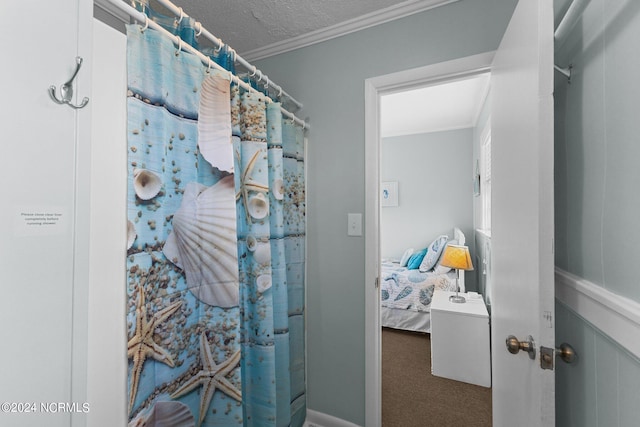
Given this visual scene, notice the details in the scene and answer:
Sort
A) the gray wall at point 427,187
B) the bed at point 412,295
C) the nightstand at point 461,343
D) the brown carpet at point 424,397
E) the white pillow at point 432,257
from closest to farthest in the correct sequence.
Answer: the brown carpet at point 424,397, the nightstand at point 461,343, the bed at point 412,295, the white pillow at point 432,257, the gray wall at point 427,187

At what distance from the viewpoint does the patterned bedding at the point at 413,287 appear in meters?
3.22

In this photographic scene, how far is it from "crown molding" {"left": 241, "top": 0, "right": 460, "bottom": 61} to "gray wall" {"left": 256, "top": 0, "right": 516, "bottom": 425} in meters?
0.03

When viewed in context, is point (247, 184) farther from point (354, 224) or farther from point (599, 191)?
point (599, 191)

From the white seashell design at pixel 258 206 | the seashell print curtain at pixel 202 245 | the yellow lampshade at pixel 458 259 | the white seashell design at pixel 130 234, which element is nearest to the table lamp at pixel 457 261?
the yellow lampshade at pixel 458 259

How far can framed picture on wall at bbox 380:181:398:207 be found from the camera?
4922 mm

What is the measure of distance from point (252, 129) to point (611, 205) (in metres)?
1.32

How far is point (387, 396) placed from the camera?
7.04 ft

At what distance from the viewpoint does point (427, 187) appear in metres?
4.71

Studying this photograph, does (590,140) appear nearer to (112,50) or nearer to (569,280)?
(569,280)

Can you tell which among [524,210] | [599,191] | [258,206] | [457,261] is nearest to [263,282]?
[258,206]

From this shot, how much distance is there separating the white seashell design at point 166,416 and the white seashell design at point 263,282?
0.54 meters

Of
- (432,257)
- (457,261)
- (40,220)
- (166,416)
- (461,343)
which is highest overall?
(40,220)

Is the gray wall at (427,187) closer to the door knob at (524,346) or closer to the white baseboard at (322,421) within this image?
the white baseboard at (322,421)

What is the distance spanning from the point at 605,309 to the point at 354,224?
1199mm
